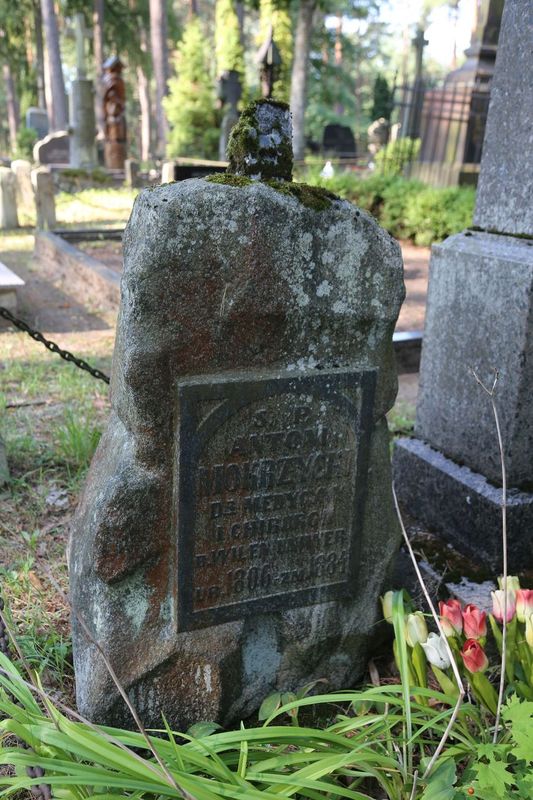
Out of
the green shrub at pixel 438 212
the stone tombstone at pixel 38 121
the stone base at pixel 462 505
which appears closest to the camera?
the stone base at pixel 462 505

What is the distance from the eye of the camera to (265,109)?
1.85 m

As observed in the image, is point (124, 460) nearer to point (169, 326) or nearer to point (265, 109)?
point (169, 326)

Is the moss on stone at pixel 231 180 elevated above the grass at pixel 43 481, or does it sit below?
above

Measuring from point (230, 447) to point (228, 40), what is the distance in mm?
18589

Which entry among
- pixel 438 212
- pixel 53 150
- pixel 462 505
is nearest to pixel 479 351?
pixel 462 505

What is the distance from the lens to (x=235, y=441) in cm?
182

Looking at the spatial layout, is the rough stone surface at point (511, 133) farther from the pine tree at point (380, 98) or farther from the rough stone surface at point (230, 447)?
the pine tree at point (380, 98)

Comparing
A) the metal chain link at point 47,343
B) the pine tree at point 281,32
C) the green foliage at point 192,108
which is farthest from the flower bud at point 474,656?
the pine tree at point 281,32

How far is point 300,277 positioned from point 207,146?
661 inches

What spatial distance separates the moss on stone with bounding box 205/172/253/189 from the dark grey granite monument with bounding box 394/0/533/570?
1.14 meters

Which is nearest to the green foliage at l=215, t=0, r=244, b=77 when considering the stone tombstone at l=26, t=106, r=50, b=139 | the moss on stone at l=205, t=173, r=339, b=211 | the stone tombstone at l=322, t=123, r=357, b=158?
the stone tombstone at l=322, t=123, r=357, b=158

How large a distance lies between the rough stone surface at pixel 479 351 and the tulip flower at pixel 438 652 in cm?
91

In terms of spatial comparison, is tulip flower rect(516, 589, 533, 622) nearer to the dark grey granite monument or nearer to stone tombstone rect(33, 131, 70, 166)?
the dark grey granite monument

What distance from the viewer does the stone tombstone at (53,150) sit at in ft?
59.9
